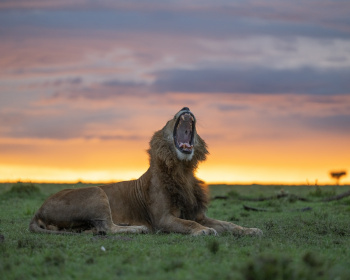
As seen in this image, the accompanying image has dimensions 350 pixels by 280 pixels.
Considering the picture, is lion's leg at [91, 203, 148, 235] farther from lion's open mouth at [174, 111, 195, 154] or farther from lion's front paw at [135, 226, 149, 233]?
lion's open mouth at [174, 111, 195, 154]

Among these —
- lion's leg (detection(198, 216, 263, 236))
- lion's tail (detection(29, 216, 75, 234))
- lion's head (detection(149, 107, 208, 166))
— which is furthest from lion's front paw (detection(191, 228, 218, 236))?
lion's tail (detection(29, 216, 75, 234))

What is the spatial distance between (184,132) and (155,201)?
1.37 metres

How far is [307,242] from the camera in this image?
27.0 feet

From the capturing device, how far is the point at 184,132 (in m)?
10.2

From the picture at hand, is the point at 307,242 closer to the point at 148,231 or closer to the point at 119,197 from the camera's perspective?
the point at 148,231

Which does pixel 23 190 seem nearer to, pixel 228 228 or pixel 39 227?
pixel 39 227

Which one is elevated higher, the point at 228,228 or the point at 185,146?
the point at 185,146

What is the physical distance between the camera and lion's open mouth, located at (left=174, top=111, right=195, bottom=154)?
9805 mm

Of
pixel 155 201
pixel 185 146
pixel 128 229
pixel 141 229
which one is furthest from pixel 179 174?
pixel 128 229

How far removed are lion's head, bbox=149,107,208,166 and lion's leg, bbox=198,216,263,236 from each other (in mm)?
1021

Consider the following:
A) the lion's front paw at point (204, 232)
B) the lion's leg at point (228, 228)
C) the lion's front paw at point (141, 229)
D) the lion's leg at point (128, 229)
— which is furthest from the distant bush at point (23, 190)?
the lion's front paw at point (204, 232)

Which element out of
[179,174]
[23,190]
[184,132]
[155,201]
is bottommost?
[155,201]

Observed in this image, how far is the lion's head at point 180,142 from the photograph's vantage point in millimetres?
9719

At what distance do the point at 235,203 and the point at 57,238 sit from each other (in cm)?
1008
